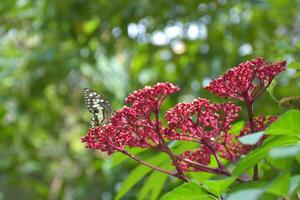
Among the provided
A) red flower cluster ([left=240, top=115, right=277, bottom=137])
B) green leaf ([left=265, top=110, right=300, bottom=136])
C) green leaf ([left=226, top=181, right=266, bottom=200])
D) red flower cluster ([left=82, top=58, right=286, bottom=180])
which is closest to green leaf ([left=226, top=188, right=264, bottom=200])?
green leaf ([left=226, top=181, right=266, bottom=200])

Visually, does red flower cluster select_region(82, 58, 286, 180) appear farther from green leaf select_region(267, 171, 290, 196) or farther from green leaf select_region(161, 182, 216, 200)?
green leaf select_region(267, 171, 290, 196)

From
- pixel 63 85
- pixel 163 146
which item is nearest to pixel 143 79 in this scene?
pixel 63 85

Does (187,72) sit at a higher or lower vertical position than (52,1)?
lower

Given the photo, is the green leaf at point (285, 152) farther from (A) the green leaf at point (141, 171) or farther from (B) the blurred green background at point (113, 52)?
(B) the blurred green background at point (113, 52)

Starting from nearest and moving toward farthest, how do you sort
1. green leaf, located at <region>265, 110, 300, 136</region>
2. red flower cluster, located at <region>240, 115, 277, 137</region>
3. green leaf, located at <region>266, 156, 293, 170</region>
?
green leaf, located at <region>265, 110, 300, 136</region> < green leaf, located at <region>266, 156, 293, 170</region> < red flower cluster, located at <region>240, 115, 277, 137</region>

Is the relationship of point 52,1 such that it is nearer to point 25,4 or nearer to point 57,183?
point 25,4

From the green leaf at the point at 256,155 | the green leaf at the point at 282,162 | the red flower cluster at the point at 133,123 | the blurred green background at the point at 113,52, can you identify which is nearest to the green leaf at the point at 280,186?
the green leaf at the point at 256,155

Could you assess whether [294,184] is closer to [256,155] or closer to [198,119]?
[256,155]

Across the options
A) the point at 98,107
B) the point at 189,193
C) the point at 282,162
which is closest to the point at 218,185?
the point at 189,193
